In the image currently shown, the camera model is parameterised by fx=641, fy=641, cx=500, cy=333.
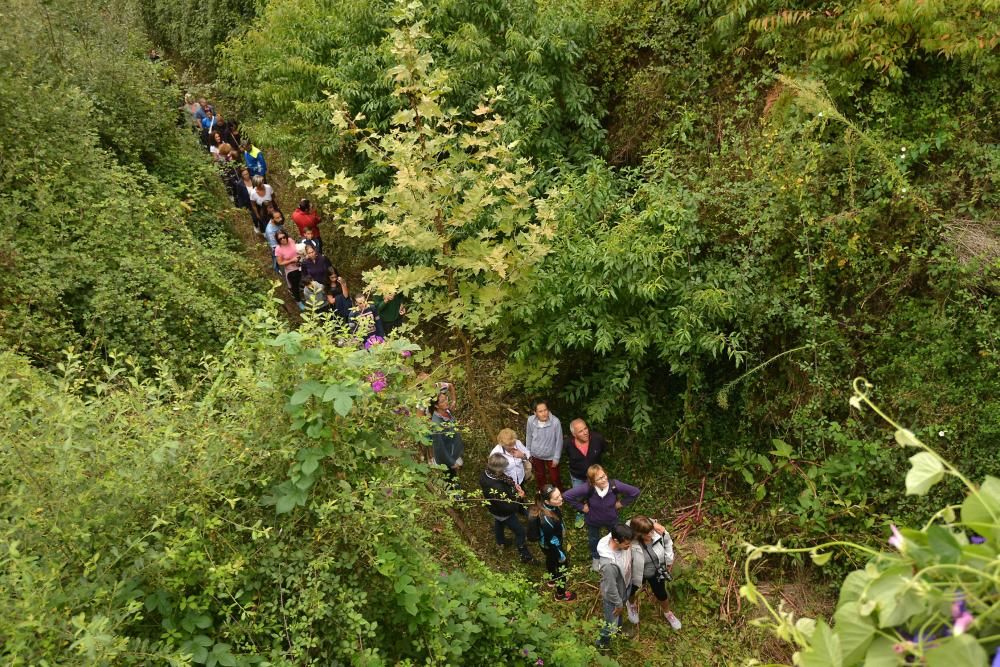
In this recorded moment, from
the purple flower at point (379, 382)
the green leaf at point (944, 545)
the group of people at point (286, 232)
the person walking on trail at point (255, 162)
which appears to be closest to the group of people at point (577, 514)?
the purple flower at point (379, 382)

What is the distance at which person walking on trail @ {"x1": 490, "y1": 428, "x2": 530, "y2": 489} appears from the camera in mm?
6270

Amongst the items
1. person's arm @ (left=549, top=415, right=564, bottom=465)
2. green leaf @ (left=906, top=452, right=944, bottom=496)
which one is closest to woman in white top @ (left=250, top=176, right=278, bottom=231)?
person's arm @ (left=549, top=415, right=564, bottom=465)

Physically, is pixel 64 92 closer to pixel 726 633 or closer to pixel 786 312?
→ pixel 786 312

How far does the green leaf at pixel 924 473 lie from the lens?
158 centimetres

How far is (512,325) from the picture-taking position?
691 cm

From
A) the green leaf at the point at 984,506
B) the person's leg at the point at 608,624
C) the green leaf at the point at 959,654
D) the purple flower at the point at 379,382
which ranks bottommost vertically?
the person's leg at the point at 608,624

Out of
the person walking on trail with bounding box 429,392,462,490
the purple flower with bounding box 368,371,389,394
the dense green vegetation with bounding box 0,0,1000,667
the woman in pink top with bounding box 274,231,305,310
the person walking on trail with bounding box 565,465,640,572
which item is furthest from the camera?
the woman in pink top with bounding box 274,231,305,310

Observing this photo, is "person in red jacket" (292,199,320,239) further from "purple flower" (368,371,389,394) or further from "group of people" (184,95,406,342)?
"purple flower" (368,371,389,394)

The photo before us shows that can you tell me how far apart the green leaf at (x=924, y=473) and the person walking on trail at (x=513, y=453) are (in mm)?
4764

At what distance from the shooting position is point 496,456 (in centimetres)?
605

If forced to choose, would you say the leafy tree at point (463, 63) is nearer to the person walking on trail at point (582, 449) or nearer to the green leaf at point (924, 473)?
the person walking on trail at point (582, 449)

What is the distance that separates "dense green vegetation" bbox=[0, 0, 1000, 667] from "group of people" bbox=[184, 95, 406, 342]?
686 mm

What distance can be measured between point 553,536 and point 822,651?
177 inches

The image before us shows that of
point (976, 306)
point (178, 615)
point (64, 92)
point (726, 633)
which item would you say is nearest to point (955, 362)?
point (976, 306)
